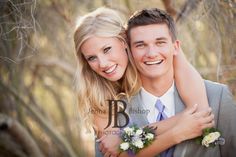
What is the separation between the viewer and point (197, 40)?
4.13 metres

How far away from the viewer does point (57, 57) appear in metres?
4.22

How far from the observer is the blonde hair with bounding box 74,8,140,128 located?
3936 millimetres

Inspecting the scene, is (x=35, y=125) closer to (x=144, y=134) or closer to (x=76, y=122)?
(x=76, y=122)

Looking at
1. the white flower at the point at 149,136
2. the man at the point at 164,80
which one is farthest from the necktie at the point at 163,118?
the white flower at the point at 149,136

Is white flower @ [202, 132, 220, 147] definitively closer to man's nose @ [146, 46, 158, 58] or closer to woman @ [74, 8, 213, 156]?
woman @ [74, 8, 213, 156]

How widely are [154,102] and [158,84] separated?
0.40ft

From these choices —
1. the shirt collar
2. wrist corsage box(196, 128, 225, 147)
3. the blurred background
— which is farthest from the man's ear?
wrist corsage box(196, 128, 225, 147)

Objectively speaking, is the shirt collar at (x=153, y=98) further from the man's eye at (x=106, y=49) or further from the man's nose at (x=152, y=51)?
the man's eye at (x=106, y=49)

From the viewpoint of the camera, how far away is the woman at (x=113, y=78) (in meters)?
3.91

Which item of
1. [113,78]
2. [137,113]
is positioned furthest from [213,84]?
[113,78]

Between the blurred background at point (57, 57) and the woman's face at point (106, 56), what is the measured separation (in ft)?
0.58

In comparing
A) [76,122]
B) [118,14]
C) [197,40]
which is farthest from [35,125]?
[197,40]

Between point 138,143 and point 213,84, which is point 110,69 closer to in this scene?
point 138,143

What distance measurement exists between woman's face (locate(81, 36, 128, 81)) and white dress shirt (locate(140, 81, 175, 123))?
23cm
